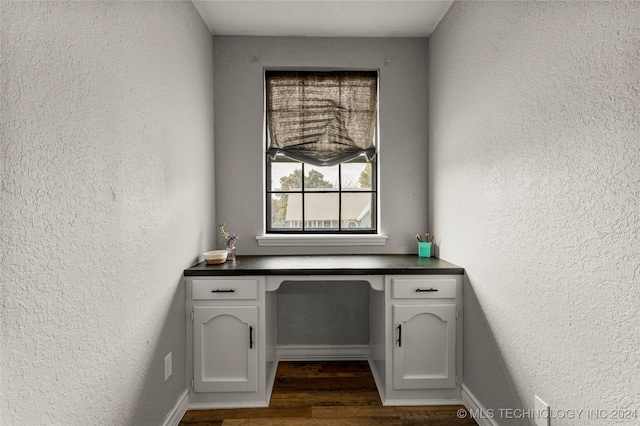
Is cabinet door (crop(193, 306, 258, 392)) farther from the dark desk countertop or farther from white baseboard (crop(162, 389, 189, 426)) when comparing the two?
the dark desk countertop

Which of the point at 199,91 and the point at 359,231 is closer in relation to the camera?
the point at 199,91

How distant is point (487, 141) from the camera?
177 centimetres

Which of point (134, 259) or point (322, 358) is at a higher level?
point (134, 259)

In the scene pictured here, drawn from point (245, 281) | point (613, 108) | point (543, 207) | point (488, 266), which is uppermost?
→ point (613, 108)

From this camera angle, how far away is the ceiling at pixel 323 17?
224 cm

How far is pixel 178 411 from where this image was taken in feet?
6.31

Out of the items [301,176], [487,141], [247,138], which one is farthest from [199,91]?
[487,141]

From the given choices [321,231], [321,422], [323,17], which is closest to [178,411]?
[321,422]

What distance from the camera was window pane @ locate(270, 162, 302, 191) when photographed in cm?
281

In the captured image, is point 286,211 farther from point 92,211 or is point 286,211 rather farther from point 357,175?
point 92,211

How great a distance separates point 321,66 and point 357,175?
923 millimetres

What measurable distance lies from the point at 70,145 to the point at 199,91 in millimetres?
1365

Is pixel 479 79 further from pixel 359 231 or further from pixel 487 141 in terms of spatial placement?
pixel 359 231

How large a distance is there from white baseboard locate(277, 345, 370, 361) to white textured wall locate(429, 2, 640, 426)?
2.93 feet
